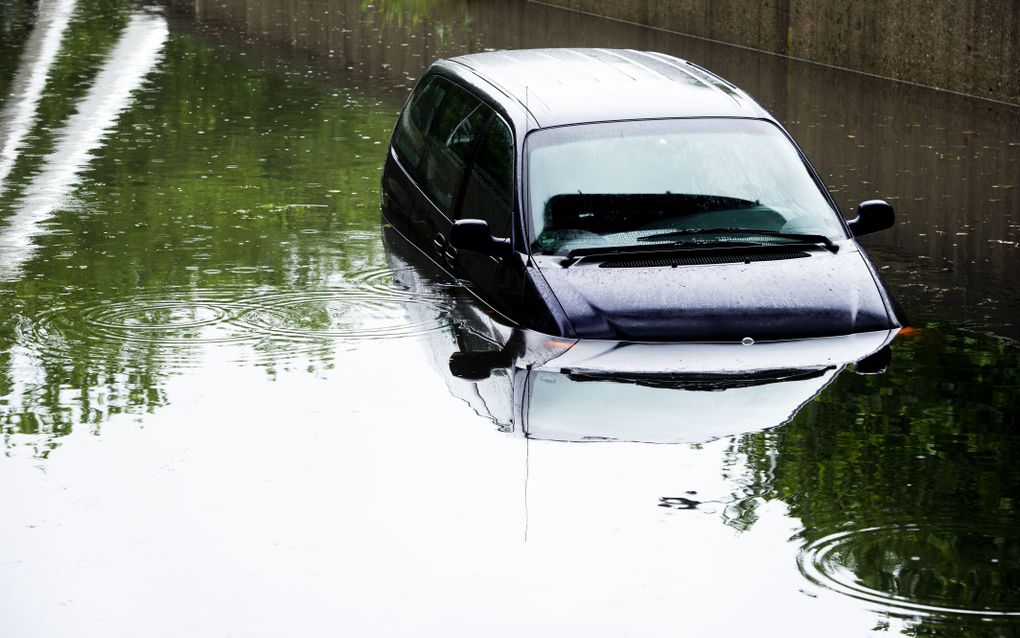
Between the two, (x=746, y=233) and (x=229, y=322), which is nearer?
(x=746, y=233)

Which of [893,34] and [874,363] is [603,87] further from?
[893,34]

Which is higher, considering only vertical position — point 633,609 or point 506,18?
point 633,609

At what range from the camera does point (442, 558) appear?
19.8ft

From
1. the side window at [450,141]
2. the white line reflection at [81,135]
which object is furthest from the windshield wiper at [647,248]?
the white line reflection at [81,135]

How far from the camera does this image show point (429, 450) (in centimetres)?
734

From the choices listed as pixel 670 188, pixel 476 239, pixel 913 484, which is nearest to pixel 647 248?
pixel 670 188

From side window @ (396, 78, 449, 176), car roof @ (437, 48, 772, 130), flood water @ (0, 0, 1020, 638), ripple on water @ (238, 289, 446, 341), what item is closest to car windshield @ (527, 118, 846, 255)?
car roof @ (437, 48, 772, 130)

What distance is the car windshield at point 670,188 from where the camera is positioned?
8.64 meters

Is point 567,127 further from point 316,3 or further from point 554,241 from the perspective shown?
point 316,3

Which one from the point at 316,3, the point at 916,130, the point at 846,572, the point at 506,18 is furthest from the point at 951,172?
the point at 316,3

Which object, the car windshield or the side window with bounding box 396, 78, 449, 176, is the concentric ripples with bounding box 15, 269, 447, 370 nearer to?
the side window with bounding box 396, 78, 449, 176

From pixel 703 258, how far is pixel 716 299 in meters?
0.32

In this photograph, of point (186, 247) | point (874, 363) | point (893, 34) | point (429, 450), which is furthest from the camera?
point (893, 34)

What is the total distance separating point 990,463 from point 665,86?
10.9 feet
